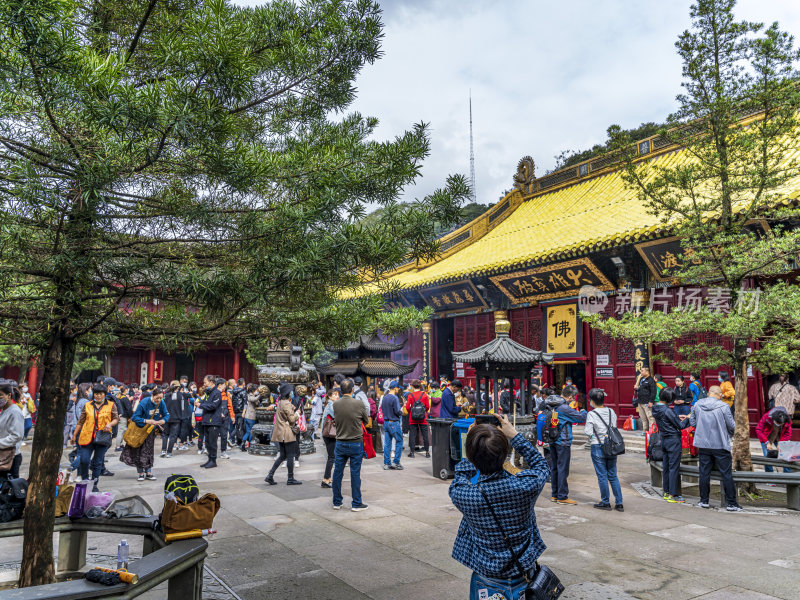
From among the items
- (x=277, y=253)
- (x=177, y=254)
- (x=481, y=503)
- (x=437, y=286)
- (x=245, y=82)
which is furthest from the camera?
(x=437, y=286)

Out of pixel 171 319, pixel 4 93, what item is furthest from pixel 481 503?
pixel 4 93

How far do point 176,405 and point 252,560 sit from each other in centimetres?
761

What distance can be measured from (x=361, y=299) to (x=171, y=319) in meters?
1.58

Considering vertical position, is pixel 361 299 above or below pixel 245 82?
below

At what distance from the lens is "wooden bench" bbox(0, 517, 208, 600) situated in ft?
9.96

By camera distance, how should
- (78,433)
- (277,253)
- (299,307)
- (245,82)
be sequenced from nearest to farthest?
1. (245,82)
2. (277,253)
3. (299,307)
4. (78,433)

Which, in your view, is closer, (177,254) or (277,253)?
(277,253)

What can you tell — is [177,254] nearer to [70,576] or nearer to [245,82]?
[245,82]

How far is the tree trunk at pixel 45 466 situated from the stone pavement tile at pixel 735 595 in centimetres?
480

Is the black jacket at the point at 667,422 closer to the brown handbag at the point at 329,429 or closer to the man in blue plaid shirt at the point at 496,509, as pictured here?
the brown handbag at the point at 329,429

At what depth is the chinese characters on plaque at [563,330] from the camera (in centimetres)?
1633

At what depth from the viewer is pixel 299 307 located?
4.48 metres

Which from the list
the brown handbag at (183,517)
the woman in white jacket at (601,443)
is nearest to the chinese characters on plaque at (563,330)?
the woman in white jacket at (601,443)

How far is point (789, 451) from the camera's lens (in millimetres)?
8719
